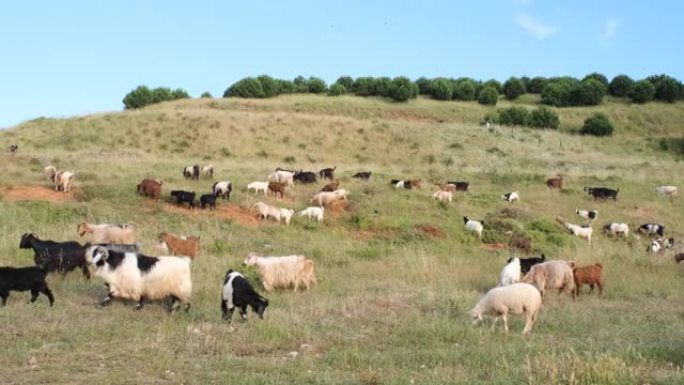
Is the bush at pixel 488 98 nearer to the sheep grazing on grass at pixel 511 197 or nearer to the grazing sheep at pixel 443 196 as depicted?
the sheep grazing on grass at pixel 511 197

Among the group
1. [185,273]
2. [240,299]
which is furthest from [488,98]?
[240,299]

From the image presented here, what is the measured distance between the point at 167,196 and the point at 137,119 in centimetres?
2983

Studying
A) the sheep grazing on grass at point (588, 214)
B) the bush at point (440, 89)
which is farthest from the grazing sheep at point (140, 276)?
the bush at point (440, 89)

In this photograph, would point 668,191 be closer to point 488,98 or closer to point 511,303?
point 511,303

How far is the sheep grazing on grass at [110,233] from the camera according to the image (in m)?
17.2

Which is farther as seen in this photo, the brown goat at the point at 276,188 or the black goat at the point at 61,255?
the brown goat at the point at 276,188

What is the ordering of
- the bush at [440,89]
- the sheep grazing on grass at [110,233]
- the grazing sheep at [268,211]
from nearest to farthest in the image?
1. the sheep grazing on grass at [110,233]
2. the grazing sheep at [268,211]
3. the bush at [440,89]

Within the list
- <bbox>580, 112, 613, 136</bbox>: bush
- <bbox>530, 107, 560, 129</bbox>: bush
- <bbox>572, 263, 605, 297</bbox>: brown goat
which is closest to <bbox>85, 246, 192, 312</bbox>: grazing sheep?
<bbox>572, 263, 605, 297</bbox>: brown goat

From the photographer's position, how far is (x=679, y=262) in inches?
807

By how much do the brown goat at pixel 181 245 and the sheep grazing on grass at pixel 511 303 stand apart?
807 cm

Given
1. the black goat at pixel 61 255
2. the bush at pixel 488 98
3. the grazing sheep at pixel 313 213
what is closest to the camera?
the black goat at pixel 61 255

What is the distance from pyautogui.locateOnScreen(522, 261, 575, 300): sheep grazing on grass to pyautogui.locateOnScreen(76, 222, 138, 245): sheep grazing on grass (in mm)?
9600

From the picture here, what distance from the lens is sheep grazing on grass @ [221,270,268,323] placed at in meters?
10.8

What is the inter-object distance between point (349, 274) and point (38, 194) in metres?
12.2
